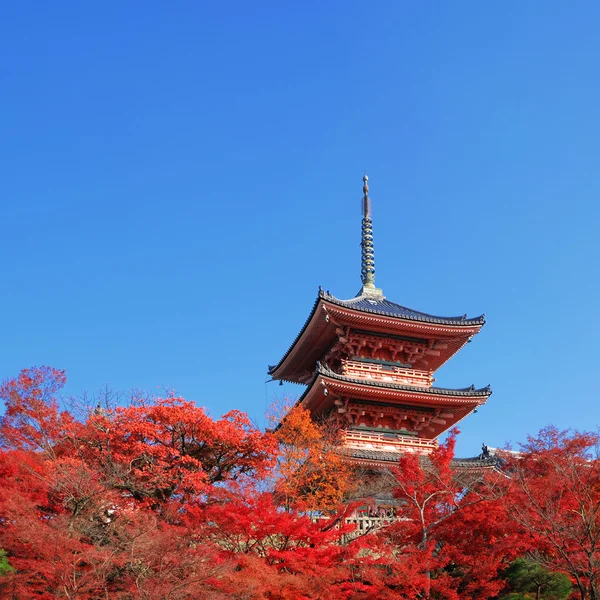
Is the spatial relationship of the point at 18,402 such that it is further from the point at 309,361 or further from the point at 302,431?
the point at 309,361

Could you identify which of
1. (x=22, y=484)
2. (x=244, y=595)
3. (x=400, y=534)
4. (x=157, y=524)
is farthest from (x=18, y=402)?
(x=400, y=534)

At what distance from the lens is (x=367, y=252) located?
1372 inches

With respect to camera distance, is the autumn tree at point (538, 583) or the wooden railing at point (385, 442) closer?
the autumn tree at point (538, 583)

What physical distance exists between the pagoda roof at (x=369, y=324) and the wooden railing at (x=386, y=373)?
1.50m

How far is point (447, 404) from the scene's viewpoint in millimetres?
27141

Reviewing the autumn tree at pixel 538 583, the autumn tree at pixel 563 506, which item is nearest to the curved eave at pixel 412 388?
the autumn tree at pixel 563 506

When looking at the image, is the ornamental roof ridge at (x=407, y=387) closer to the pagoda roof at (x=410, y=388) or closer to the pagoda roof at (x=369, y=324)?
the pagoda roof at (x=410, y=388)

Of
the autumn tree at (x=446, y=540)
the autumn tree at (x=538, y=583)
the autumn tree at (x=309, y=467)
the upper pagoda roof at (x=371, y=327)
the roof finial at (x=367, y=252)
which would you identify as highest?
the roof finial at (x=367, y=252)

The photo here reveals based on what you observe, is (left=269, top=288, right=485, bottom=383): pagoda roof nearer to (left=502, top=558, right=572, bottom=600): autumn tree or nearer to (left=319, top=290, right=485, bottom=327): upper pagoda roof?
(left=319, top=290, right=485, bottom=327): upper pagoda roof

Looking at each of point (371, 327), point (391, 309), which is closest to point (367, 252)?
point (391, 309)

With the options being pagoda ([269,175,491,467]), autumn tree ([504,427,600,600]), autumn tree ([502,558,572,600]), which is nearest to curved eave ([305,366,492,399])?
pagoda ([269,175,491,467])

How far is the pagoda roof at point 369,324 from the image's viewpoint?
26.8m

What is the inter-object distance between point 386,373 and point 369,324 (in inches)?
84.6

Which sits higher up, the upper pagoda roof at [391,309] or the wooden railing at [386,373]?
the upper pagoda roof at [391,309]
